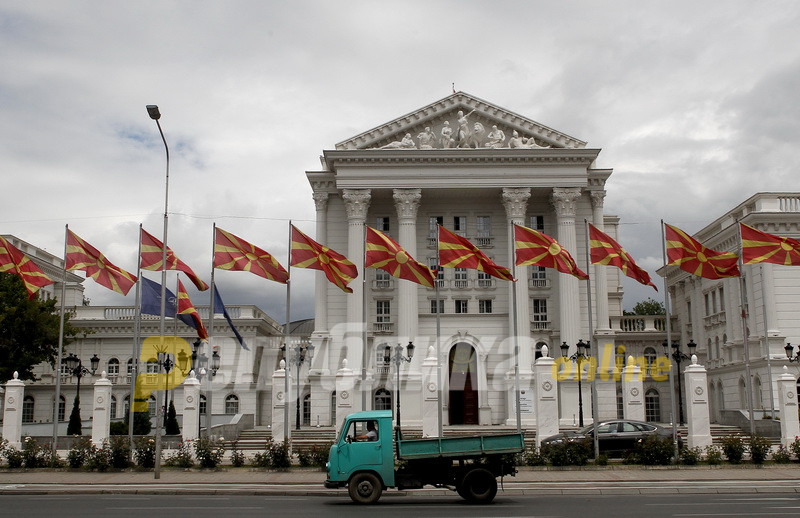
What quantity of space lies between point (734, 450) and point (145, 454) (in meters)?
22.7

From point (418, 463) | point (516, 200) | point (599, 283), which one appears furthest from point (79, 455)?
point (599, 283)

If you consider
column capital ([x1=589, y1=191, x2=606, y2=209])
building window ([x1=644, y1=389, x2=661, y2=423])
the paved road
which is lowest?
the paved road

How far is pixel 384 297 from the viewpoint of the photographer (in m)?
57.5

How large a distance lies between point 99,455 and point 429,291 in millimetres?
29268

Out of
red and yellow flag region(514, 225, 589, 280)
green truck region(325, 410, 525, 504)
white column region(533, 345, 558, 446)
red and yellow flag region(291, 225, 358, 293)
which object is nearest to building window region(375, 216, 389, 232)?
red and yellow flag region(291, 225, 358, 293)

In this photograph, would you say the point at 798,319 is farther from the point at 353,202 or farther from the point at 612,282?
the point at 353,202

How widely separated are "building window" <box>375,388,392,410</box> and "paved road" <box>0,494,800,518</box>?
3013cm

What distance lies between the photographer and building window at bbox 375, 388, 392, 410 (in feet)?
179

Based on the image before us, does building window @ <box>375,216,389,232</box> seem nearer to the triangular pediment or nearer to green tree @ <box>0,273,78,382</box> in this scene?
the triangular pediment

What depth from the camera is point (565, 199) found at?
55.4m

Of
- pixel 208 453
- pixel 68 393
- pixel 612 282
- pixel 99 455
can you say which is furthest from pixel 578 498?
pixel 68 393

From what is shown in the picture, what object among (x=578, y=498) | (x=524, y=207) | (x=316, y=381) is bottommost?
(x=578, y=498)

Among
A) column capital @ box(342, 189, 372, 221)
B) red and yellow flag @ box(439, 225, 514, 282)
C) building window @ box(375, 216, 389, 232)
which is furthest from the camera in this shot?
building window @ box(375, 216, 389, 232)

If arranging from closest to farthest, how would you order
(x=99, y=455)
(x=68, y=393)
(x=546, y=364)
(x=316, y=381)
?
(x=99, y=455) < (x=546, y=364) < (x=316, y=381) < (x=68, y=393)
